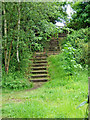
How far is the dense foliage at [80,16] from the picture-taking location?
4737 mm

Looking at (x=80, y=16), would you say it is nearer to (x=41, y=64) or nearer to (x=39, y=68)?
(x=41, y=64)

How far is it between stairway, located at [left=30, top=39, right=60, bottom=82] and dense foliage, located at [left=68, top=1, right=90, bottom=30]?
1.13 m

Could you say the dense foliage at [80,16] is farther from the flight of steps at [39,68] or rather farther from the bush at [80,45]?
the flight of steps at [39,68]

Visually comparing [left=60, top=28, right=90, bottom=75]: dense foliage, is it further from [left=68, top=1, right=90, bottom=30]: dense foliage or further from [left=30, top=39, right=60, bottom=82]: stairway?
[left=30, top=39, right=60, bottom=82]: stairway

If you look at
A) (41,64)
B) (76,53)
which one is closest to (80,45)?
(76,53)

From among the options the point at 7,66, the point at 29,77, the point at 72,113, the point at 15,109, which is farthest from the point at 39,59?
the point at 72,113

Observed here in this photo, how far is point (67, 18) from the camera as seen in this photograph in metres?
5.76

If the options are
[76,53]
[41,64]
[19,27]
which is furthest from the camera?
[41,64]

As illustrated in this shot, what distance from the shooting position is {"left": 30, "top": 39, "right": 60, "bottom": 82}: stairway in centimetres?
385

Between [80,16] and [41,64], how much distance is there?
240 centimetres

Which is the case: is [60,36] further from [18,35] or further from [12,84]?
[12,84]

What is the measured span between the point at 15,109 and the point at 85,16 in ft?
13.3

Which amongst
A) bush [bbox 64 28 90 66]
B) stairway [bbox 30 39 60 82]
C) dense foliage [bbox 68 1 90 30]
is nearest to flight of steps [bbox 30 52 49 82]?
stairway [bbox 30 39 60 82]

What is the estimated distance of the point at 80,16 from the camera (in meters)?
5.05
